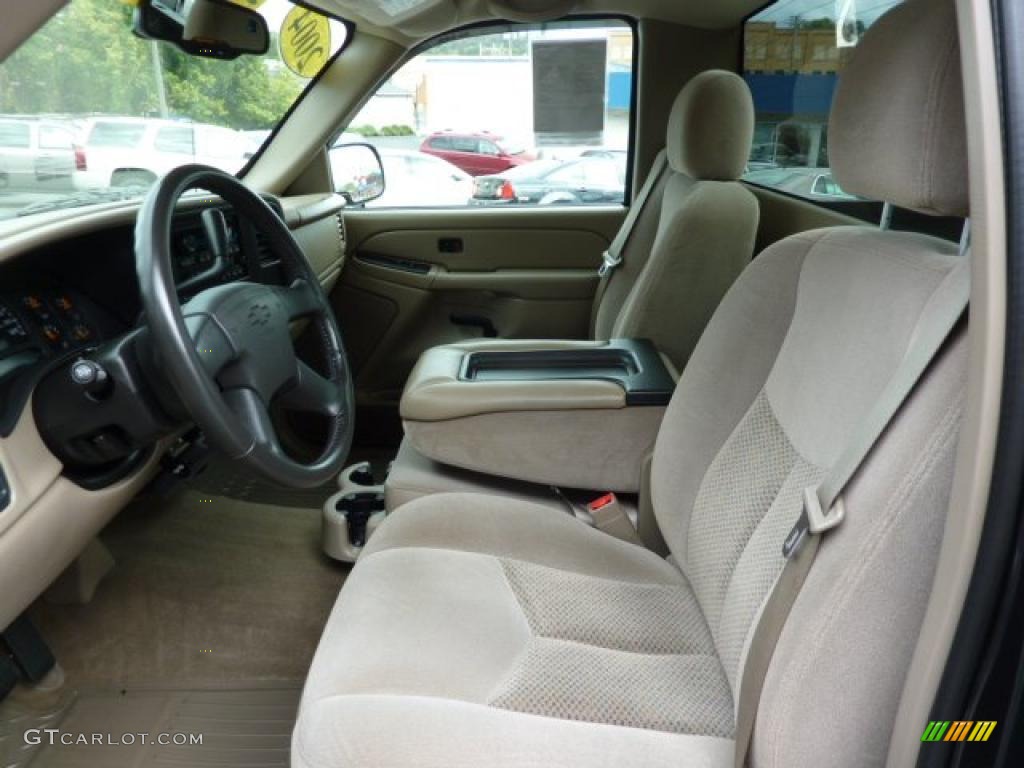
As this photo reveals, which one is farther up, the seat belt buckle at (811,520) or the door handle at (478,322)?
the seat belt buckle at (811,520)

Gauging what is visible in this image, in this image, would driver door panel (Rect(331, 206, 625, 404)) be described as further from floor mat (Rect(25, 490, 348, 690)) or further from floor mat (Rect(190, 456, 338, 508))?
floor mat (Rect(25, 490, 348, 690))

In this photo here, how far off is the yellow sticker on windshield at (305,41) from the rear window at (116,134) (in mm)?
554

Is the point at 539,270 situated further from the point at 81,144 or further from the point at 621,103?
the point at 81,144

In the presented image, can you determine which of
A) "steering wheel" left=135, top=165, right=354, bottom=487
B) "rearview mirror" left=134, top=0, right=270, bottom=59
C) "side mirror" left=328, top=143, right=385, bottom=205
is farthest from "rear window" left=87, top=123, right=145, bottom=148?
"side mirror" left=328, top=143, right=385, bottom=205

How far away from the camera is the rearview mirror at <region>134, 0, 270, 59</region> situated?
1847 mm

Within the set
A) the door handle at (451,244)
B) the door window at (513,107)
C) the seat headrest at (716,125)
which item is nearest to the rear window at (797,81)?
the seat headrest at (716,125)

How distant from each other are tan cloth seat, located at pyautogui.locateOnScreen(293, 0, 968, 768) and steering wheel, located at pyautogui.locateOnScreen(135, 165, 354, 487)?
224 millimetres

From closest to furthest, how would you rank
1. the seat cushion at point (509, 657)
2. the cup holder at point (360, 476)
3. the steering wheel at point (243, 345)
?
the seat cushion at point (509, 657) → the steering wheel at point (243, 345) → the cup holder at point (360, 476)

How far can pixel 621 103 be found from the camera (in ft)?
9.48

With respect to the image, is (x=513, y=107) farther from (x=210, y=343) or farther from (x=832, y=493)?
(x=832, y=493)

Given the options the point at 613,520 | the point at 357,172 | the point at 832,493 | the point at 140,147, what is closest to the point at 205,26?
the point at 140,147

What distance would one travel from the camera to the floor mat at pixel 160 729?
5.05 ft

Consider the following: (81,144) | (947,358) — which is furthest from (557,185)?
(947,358)

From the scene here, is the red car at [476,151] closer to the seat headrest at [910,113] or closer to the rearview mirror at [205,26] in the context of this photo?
the rearview mirror at [205,26]
